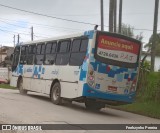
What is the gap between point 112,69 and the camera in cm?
1666

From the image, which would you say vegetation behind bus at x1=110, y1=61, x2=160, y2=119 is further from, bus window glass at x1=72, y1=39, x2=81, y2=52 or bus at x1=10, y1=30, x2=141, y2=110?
bus window glass at x1=72, y1=39, x2=81, y2=52

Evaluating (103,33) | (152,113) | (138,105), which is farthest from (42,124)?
(138,105)

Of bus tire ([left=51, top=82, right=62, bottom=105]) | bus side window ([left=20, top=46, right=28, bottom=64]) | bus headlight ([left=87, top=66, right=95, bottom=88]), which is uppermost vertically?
bus side window ([left=20, top=46, right=28, bottom=64])

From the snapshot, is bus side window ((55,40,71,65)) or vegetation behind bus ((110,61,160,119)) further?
vegetation behind bus ((110,61,160,119))

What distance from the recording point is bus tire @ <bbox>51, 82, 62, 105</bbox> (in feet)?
61.8

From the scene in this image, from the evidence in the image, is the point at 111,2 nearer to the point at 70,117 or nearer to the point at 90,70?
the point at 90,70

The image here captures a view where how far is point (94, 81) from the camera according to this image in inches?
643

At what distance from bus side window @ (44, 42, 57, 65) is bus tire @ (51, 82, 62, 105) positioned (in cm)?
131

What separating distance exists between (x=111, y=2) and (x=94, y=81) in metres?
10.6

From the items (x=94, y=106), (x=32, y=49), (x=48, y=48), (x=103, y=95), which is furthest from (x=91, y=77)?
(x=32, y=49)

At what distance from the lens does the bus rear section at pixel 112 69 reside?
641 inches

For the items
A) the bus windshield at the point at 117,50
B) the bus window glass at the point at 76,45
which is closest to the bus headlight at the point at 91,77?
the bus windshield at the point at 117,50

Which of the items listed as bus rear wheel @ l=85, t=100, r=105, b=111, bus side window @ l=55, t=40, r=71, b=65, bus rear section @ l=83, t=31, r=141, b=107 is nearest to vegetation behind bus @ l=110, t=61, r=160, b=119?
bus rear wheel @ l=85, t=100, r=105, b=111

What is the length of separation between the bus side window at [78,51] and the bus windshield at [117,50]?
71 cm
